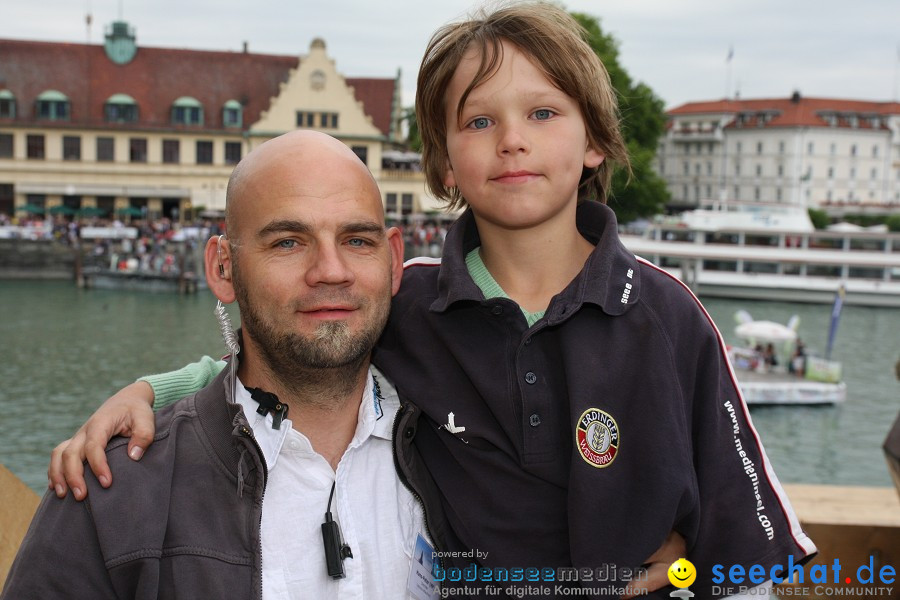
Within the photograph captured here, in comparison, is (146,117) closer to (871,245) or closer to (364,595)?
(871,245)

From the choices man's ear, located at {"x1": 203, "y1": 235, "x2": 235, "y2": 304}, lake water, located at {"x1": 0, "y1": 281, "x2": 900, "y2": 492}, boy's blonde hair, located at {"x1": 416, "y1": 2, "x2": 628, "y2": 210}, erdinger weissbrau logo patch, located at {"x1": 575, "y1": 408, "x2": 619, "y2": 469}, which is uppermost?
boy's blonde hair, located at {"x1": 416, "y1": 2, "x2": 628, "y2": 210}

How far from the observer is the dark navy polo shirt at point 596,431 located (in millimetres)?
2143

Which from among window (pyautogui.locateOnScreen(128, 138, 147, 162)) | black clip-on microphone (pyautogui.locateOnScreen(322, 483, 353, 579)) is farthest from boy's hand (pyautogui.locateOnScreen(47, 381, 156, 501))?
window (pyautogui.locateOnScreen(128, 138, 147, 162))

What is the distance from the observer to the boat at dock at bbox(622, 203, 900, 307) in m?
38.6

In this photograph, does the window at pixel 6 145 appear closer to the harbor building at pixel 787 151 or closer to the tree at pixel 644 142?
the tree at pixel 644 142

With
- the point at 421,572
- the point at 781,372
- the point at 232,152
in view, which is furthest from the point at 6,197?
the point at 421,572

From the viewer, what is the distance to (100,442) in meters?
2.01

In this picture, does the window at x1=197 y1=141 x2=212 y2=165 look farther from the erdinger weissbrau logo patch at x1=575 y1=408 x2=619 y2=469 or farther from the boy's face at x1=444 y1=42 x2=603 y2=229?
the erdinger weissbrau logo patch at x1=575 y1=408 x2=619 y2=469

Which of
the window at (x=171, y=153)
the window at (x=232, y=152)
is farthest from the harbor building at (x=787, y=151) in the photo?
the window at (x=171, y=153)

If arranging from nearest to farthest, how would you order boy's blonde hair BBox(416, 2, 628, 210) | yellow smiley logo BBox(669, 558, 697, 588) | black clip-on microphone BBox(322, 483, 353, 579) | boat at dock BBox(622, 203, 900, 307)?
black clip-on microphone BBox(322, 483, 353, 579) < yellow smiley logo BBox(669, 558, 697, 588) < boy's blonde hair BBox(416, 2, 628, 210) < boat at dock BBox(622, 203, 900, 307)

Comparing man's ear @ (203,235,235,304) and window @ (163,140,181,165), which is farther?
window @ (163,140,181,165)

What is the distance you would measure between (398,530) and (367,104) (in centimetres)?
4746

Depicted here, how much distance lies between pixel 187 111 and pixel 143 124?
2.35m

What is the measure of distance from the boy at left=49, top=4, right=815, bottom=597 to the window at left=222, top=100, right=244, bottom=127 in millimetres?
45039
